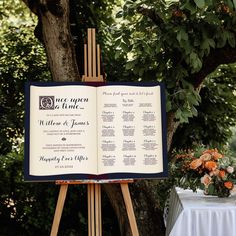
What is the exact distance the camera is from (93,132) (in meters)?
3.55

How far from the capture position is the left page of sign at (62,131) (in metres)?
3.49

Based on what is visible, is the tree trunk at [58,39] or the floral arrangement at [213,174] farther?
the tree trunk at [58,39]

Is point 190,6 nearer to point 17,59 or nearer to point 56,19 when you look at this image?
point 56,19

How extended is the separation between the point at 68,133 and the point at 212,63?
171 centimetres

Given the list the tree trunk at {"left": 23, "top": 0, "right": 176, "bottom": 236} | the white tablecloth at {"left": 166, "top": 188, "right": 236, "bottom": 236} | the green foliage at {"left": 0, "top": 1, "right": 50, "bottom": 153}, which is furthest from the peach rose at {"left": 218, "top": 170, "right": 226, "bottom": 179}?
the green foliage at {"left": 0, "top": 1, "right": 50, "bottom": 153}

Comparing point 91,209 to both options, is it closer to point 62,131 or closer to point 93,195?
point 93,195

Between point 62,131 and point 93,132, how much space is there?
0.23 meters

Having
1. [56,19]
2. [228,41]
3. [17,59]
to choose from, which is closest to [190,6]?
[228,41]

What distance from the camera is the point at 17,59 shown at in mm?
6133

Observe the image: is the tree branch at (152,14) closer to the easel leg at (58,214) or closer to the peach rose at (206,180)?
the peach rose at (206,180)

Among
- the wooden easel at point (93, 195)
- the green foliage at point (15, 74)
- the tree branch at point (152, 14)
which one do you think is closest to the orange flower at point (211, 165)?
the wooden easel at point (93, 195)

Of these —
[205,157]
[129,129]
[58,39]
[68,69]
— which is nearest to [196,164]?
[205,157]

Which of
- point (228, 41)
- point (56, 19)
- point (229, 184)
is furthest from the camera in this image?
point (56, 19)

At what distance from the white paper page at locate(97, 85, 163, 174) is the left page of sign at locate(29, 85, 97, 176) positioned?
0.08 meters
